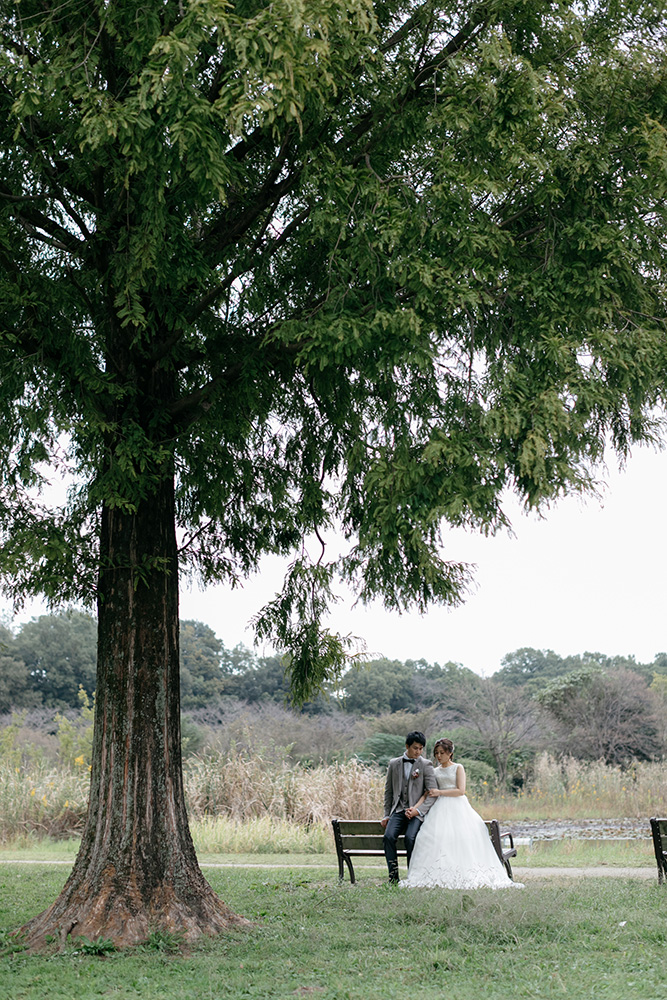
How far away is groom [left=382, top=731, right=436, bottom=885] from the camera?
934cm

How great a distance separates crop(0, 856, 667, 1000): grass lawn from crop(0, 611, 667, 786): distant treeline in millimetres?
2372

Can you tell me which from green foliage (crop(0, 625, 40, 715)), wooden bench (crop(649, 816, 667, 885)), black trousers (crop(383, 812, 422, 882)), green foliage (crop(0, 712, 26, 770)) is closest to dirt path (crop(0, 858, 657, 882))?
wooden bench (crop(649, 816, 667, 885))

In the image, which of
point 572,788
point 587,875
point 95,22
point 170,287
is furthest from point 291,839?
point 95,22

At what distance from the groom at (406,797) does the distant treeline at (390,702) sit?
92 cm

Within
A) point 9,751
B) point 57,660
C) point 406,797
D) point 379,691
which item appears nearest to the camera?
point 406,797

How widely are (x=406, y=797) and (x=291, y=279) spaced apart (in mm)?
5071

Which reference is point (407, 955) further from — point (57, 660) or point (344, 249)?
point (57, 660)

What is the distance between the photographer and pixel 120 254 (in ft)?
22.7

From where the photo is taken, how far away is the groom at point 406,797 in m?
9.34

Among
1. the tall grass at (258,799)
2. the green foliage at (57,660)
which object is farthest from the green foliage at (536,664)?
the tall grass at (258,799)

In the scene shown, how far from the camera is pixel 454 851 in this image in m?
9.03

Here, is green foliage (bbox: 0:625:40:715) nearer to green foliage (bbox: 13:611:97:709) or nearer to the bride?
green foliage (bbox: 13:611:97:709)

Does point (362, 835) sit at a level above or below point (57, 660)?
below

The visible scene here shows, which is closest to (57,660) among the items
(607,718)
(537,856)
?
(607,718)
